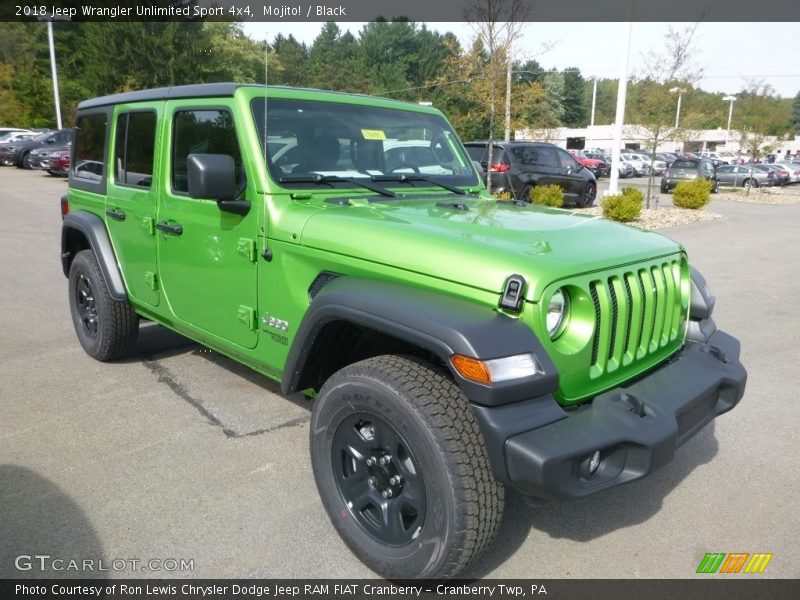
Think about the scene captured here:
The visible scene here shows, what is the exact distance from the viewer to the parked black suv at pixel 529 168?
1368cm

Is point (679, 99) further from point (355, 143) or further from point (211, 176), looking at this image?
point (211, 176)

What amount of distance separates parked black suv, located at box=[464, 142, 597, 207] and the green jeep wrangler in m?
9.75

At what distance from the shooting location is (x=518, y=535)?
2895mm

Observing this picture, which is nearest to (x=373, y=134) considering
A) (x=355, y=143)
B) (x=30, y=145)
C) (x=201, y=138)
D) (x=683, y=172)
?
(x=355, y=143)

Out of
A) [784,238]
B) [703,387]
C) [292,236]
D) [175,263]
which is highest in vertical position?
[292,236]

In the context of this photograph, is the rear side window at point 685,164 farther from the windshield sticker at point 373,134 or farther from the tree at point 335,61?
the tree at point 335,61

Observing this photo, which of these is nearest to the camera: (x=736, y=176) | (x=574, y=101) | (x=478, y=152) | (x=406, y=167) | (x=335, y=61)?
(x=406, y=167)

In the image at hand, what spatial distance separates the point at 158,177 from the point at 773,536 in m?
3.90

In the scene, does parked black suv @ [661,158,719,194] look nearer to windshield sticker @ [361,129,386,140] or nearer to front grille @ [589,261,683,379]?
windshield sticker @ [361,129,386,140]

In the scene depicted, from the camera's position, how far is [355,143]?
363 centimetres

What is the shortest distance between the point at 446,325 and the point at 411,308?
0.64 ft

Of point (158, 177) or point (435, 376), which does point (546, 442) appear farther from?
point (158, 177)

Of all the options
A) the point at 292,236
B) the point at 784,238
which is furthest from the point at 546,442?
the point at 784,238

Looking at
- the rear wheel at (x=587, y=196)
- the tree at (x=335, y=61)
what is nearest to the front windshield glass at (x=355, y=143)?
the rear wheel at (x=587, y=196)
